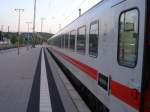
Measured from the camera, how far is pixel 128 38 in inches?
269

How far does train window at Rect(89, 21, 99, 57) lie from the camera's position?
1054cm

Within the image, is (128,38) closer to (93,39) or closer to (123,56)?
(123,56)

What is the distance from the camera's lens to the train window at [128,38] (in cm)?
646

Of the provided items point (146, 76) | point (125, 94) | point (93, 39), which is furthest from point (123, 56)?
point (93, 39)

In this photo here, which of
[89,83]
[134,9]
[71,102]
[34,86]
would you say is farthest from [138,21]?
[34,86]

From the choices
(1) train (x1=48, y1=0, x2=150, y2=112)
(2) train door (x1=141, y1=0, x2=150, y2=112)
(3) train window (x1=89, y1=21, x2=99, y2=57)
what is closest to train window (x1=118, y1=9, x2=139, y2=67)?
(1) train (x1=48, y1=0, x2=150, y2=112)

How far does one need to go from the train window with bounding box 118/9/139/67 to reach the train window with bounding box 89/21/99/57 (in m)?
3.04

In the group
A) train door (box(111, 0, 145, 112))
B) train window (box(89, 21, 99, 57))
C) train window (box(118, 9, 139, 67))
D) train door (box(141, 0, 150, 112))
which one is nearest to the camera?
train door (box(141, 0, 150, 112))

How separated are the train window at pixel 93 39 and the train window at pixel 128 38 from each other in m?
3.04

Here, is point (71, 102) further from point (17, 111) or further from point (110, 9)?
point (110, 9)

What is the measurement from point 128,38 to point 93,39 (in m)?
4.39

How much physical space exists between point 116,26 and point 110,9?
1.09 metres

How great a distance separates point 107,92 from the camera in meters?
8.40

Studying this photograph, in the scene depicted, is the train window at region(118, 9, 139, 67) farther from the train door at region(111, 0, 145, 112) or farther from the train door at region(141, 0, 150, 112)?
the train door at region(141, 0, 150, 112)
